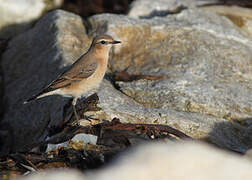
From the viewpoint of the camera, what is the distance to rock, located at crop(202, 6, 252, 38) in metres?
9.73

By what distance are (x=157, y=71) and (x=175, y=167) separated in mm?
4317

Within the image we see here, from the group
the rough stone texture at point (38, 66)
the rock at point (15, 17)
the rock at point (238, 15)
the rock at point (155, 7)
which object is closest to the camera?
the rough stone texture at point (38, 66)

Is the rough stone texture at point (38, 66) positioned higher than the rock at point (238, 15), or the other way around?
the rock at point (238, 15)

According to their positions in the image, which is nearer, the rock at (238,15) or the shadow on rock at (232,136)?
the shadow on rock at (232,136)

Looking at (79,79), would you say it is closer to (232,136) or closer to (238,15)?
(232,136)

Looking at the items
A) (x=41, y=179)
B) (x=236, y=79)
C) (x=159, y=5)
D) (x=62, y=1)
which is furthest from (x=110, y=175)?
(x=62, y=1)

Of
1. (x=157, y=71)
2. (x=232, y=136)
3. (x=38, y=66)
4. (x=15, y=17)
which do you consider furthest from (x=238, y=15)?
(x=15, y=17)

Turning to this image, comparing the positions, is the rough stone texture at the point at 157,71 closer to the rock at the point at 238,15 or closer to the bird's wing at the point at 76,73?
the bird's wing at the point at 76,73

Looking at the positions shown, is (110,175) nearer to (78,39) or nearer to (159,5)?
(78,39)

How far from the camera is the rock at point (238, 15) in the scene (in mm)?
9727

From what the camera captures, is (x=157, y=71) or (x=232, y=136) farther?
(x=157, y=71)

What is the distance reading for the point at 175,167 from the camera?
3332 mm

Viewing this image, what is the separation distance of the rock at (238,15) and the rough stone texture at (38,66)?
139 inches

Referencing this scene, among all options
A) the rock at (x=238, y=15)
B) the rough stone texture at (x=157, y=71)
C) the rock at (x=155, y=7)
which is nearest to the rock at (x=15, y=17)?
the rough stone texture at (x=157, y=71)
